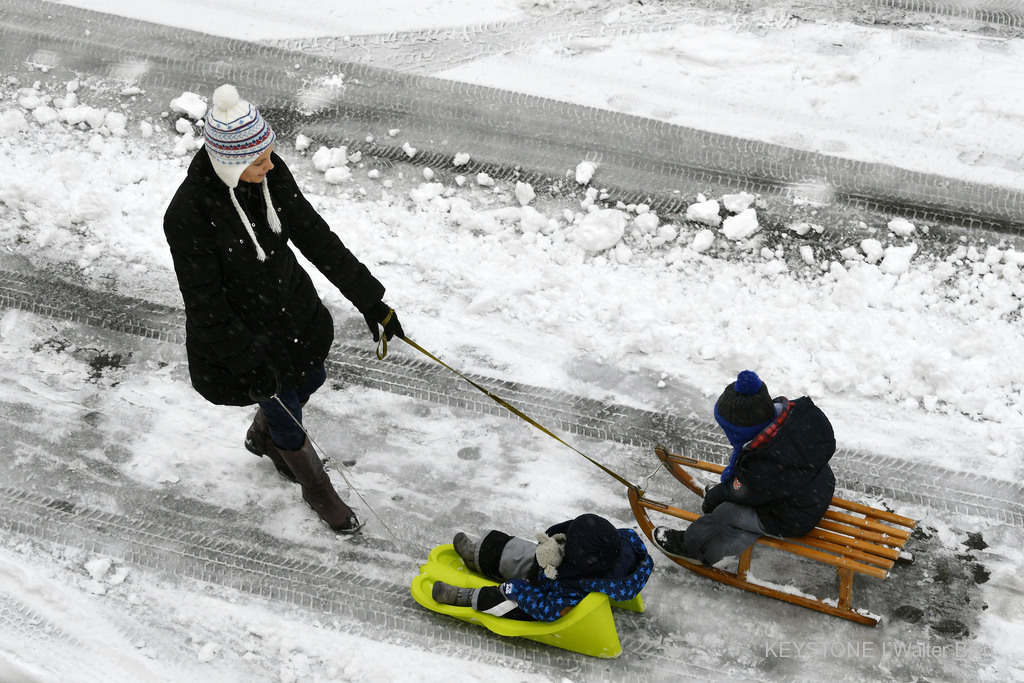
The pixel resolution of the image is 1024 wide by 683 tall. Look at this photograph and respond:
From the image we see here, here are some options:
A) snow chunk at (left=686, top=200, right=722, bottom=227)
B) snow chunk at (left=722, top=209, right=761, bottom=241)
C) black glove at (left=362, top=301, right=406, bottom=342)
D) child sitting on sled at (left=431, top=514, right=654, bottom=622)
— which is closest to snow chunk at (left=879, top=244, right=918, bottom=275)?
snow chunk at (left=722, top=209, right=761, bottom=241)

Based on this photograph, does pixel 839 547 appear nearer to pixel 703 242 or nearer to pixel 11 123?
pixel 703 242

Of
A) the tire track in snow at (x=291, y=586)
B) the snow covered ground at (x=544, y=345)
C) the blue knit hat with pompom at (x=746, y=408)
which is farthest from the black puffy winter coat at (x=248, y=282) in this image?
the blue knit hat with pompom at (x=746, y=408)

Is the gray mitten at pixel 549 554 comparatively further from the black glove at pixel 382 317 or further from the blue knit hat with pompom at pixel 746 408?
the black glove at pixel 382 317

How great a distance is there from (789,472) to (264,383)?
2.14 metres

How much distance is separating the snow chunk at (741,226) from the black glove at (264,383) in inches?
124

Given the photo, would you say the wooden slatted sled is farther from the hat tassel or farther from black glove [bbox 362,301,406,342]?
the hat tassel

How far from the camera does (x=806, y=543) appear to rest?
3.86 m

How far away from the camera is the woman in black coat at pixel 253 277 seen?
3.01 m

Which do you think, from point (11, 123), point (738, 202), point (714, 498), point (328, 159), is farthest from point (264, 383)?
point (11, 123)

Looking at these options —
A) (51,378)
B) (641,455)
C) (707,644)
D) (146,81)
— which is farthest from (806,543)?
(146,81)

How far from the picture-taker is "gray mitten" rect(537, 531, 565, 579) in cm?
357

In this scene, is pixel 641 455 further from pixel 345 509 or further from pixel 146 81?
pixel 146 81

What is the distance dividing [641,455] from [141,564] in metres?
2.45

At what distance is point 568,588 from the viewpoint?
3.58 m
